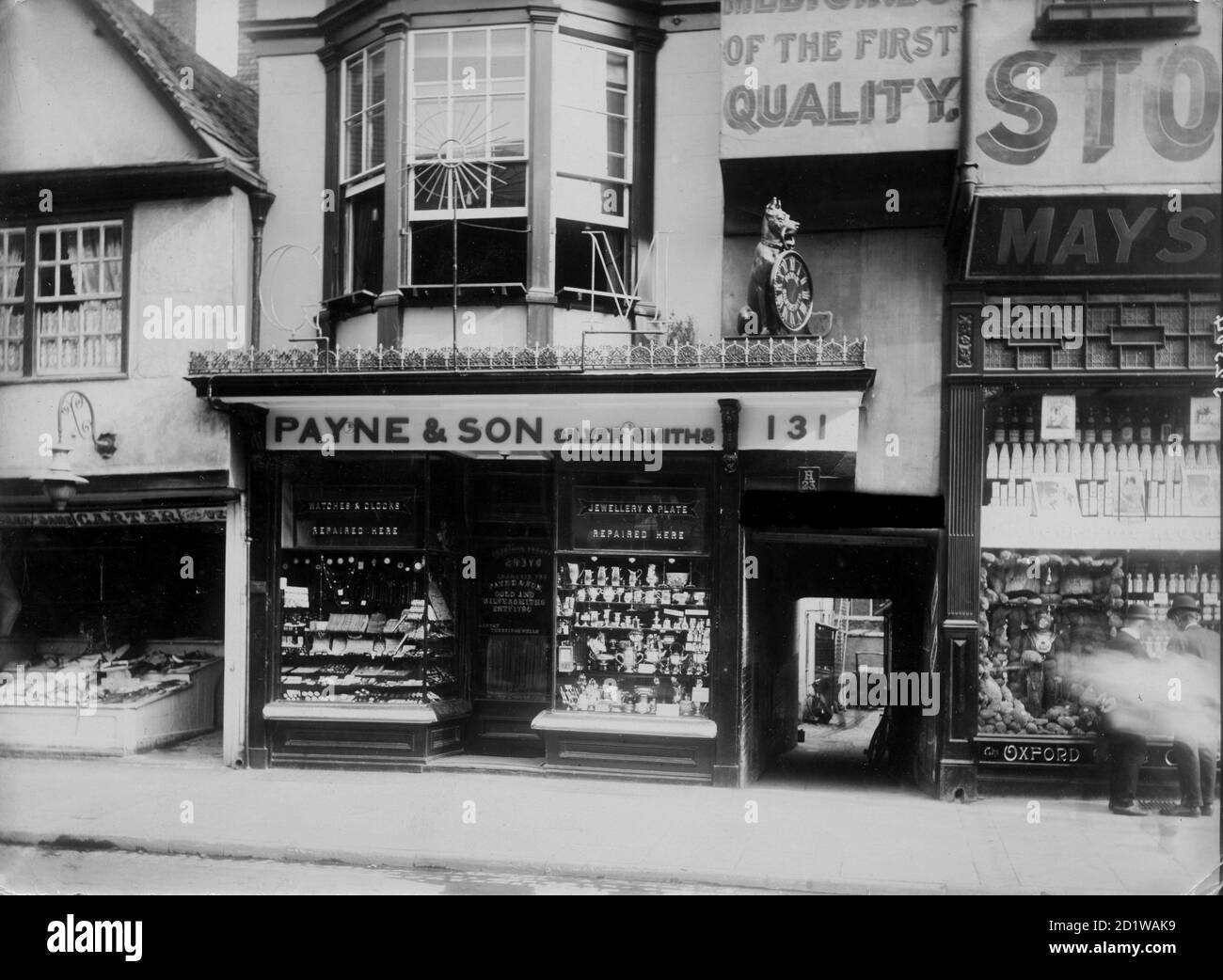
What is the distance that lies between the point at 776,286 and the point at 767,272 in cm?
16

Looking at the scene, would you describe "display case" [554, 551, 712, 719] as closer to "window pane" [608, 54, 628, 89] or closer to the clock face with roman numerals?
the clock face with roman numerals

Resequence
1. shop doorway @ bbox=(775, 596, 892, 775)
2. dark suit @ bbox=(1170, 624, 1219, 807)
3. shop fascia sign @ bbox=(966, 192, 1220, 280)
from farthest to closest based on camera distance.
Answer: shop doorway @ bbox=(775, 596, 892, 775), shop fascia sign @ bbox=(966, 192, 1220, 280), dark suit @ bbox=(1170, 624, 1219, 807)

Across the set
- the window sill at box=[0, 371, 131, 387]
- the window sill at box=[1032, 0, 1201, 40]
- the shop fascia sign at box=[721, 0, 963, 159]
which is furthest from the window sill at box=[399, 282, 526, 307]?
the window sill at box=[1032, 0, 1201, 40]

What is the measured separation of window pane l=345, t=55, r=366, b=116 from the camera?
12469 mm

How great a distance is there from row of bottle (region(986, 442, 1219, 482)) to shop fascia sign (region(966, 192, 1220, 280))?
63.4 inches

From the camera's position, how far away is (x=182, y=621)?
14.5 meters

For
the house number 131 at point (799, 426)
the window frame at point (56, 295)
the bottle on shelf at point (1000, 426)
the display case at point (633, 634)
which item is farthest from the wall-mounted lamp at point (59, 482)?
the bottle on shelf at point (1000, 426)

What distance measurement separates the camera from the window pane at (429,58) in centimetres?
1193

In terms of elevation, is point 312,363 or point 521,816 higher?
point 312,363
